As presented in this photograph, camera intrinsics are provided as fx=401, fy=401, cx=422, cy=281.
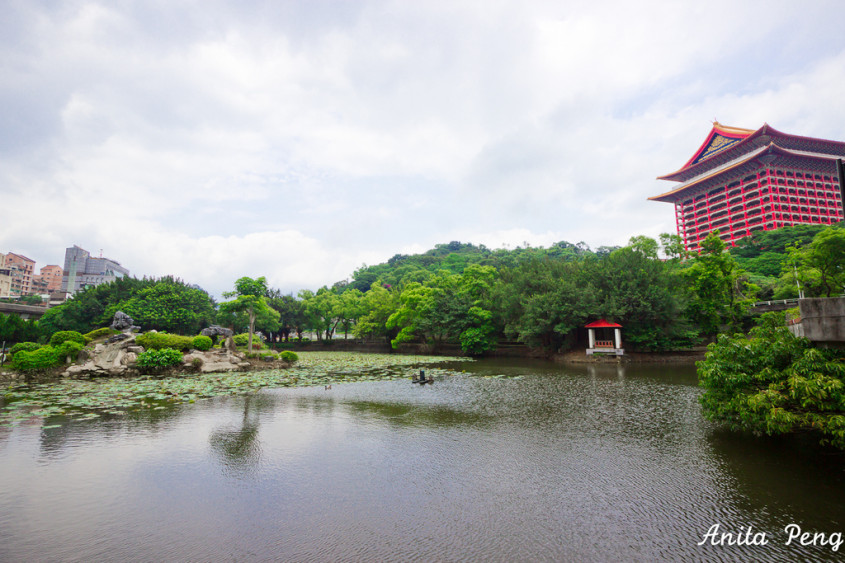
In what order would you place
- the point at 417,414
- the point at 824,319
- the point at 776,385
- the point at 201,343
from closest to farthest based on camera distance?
the point at 824,319 → the point at 776,385 → the point at 417,414 → the point at 201,343

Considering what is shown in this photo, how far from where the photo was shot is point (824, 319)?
6379 millimetres

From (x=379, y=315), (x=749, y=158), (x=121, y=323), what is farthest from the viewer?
(x=749, y=158)

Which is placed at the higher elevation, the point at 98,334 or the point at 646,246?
the point at 646,246

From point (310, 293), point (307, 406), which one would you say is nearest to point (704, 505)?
point (307, 406)

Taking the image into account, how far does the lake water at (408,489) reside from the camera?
4.28 meters

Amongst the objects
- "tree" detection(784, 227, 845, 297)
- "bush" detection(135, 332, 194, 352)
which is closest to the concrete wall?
"tree" detection(784, 227, 845, 297)

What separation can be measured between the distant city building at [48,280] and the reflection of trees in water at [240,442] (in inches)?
5203

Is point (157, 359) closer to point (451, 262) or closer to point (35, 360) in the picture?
point (35, 360)

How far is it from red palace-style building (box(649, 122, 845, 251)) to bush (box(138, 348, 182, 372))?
60327 mm

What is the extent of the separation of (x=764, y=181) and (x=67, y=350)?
7519 centimetres

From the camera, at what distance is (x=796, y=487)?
5.59m

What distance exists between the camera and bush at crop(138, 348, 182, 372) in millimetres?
18359
